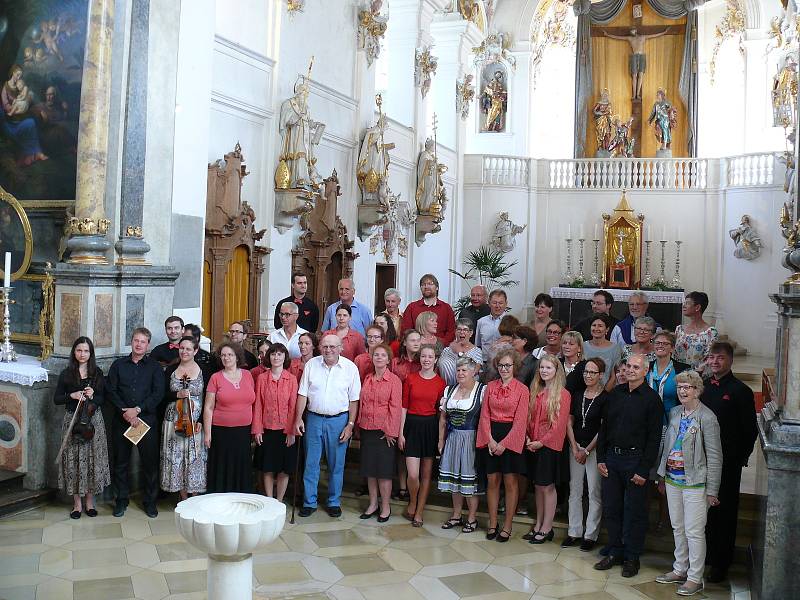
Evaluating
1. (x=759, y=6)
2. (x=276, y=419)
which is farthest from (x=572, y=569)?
(x=759, y=6)

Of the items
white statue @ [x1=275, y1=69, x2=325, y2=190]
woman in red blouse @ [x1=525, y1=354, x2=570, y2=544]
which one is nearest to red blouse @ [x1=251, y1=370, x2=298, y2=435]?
woman in red blouse @ [x1=525, y1=354, x2=570, y2=544]

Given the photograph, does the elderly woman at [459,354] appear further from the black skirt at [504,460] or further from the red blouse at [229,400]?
the red blouse at [229,400]

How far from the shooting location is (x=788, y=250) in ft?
18.4

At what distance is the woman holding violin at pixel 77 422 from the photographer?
6727mm

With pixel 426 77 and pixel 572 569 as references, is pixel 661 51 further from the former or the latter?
pixel 572 569

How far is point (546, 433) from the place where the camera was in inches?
255

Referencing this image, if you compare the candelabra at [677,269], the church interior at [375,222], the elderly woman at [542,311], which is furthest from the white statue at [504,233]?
the elderly woman at [542,311]

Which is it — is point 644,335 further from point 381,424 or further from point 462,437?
point 381,424

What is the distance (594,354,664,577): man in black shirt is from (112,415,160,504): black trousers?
141 inches

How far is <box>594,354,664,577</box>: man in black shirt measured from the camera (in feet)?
19.4

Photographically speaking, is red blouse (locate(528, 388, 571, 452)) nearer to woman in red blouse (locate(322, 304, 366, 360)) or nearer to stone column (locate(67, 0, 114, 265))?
woman in red blouse (locate(322, 304, 366, 360))

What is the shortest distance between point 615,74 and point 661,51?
3.85 feet

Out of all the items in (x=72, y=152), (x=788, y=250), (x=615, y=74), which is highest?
(x=615, y=74)

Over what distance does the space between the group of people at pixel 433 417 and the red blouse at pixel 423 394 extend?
0.4 inches
